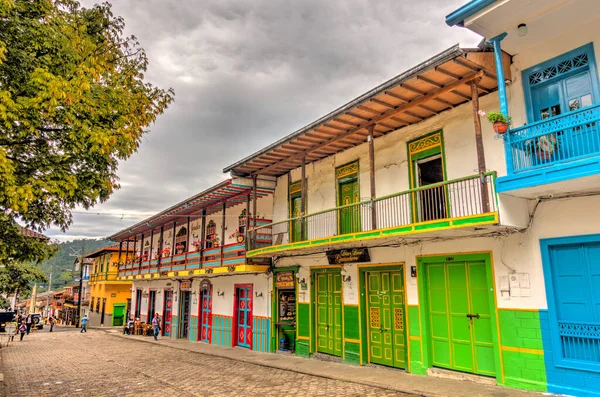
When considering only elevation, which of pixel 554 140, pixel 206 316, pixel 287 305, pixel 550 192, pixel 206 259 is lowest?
pixel 206 316

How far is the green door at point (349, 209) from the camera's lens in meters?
12.3

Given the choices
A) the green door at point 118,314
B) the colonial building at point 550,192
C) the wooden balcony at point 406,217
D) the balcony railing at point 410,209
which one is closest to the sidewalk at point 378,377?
the colonial building at point 550,192

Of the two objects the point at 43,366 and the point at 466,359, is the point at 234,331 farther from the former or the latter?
the point at 466,359

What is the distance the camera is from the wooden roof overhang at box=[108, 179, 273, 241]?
16.3 m

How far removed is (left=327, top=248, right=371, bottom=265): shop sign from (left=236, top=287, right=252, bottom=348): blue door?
526 cm

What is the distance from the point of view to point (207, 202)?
61.8 feet

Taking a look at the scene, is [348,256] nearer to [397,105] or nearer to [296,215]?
[296,215]

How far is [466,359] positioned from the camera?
29.2 ft

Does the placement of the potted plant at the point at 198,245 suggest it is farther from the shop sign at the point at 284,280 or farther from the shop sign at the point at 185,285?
the shop sign at the point at 284,280

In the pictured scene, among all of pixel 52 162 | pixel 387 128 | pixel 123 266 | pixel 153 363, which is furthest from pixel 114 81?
pixel 123 266

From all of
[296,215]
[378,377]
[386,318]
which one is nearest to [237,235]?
[296,215]

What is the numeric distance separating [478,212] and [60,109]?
8194 mm

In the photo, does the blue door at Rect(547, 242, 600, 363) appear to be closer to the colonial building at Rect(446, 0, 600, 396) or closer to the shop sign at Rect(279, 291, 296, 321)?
the colonial building at Rect(446, 0, 600, 396)

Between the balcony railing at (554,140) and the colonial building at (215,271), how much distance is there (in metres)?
9.21
